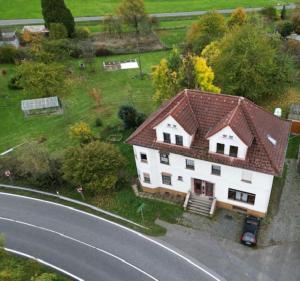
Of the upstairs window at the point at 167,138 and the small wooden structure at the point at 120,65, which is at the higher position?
the upstairs window at the point at 167,138

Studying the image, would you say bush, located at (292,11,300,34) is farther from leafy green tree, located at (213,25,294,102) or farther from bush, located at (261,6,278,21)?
leafy green tree, located at (213,25,294,102)

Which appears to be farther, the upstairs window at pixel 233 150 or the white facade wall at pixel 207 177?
the white facade wall at pixel 207 177

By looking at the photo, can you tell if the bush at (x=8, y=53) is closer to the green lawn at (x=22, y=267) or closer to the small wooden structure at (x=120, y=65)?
the small wooden structure at (x=120, y=65)

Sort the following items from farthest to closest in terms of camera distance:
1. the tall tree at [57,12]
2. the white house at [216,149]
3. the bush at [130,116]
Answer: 1. the tall tree at [57,12]
2. the bush at [130,116]
3. the white house at [216,149]

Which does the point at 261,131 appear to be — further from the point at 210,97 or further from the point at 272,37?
the point at 272,37

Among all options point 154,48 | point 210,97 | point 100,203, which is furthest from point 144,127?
point 154,48

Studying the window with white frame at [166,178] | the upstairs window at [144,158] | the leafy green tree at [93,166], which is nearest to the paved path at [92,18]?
the leafy green tree at [93,166]

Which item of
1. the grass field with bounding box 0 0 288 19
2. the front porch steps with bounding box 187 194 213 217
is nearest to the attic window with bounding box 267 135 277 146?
the front porch steps with bounding box 187 194 213 217

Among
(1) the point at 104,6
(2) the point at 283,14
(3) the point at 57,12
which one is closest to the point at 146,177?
(3) the point at 57,12

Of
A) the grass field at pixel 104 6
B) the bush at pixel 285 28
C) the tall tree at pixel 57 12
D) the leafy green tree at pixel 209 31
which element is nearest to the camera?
the leafy green tree at pixel 209 31
